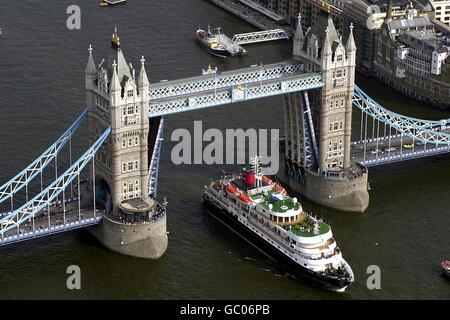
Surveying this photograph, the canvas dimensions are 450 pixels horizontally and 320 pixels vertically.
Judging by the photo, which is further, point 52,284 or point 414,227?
point 414,227

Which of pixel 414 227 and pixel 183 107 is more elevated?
pixel 183 107

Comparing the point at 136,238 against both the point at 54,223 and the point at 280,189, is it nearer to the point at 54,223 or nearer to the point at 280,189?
the point at 54,223

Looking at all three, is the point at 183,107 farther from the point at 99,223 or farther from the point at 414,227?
the point at 414,227

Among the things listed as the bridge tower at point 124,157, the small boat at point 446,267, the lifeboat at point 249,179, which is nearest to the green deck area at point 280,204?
the lifeboat at point 249,179

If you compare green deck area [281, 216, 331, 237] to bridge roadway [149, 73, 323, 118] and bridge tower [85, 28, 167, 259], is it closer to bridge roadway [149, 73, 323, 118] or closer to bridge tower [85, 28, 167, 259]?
bridge tower [85, 28, 167, 259]

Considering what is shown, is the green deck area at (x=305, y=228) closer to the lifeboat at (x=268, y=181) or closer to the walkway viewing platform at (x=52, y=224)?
the lifeboat at (x=268, y=181)
